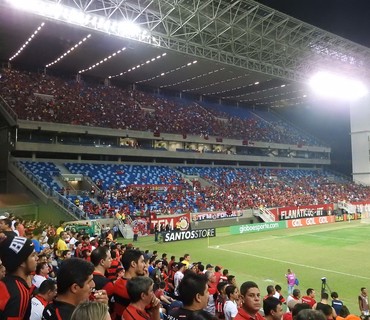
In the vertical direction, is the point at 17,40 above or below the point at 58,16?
above

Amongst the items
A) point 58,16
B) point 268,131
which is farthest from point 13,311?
point 268,131

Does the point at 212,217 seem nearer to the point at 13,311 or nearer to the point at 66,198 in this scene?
the point at 66,198

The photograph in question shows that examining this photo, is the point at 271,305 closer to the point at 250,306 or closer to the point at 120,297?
the point at 250,306

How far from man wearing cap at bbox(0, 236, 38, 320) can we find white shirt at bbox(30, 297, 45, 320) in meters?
0.68

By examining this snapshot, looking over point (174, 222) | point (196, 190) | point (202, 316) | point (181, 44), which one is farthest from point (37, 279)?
point (196, 190)

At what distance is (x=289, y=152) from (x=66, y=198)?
4171cm

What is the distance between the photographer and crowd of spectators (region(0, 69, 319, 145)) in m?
39.2

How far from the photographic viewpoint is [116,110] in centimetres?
4631

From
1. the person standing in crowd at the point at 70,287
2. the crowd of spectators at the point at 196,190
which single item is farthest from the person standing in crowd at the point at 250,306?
the crowd of spectators at the point at 196,190

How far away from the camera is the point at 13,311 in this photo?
3.40 m

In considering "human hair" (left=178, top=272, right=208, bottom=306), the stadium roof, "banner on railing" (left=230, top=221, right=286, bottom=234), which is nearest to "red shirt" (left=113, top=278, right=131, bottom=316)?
"human hair" (left=178, top=272, right=208, bottom=306)

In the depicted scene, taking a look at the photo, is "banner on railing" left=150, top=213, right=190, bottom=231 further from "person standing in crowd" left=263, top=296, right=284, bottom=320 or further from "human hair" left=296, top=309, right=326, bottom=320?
"human hair" left=296, top=309, right=326, bottom=320

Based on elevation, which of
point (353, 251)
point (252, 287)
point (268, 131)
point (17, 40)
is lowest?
point (353, 251)

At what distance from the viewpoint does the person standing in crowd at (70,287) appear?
3.24 meters
